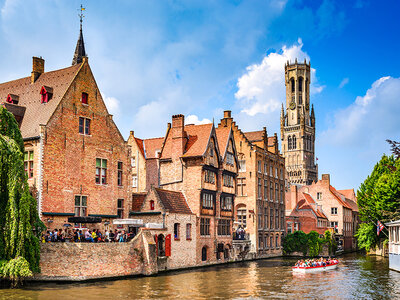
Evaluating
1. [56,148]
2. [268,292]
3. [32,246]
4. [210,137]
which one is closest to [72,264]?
[32,246]

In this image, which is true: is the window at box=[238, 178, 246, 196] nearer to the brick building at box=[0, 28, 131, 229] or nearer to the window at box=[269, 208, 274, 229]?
the window at box=[269, 208, 274, 229]

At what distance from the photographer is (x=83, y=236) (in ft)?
128

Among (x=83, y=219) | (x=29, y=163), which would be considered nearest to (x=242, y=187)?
(x=83, y=219)

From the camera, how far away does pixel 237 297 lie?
29562 millimetres

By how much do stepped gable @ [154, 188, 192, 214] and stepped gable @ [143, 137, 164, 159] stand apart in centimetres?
1162

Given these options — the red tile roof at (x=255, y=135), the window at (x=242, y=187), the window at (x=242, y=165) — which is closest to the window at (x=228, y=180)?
the window at (x=242, y=187)

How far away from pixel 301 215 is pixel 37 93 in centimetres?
4565

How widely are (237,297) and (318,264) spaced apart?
62.7ft

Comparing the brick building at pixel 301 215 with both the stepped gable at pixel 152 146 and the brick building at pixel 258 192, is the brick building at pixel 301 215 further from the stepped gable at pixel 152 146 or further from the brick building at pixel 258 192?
the stepped gable at pixel 152 146

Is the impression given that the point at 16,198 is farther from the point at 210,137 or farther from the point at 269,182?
the point at 269,182

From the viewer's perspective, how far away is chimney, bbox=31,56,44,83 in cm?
4569

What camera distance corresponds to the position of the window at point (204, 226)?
1940 inches

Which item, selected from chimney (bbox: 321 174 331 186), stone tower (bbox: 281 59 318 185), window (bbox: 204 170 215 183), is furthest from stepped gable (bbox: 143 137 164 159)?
stone tower (bbox: 281 59 318 185)

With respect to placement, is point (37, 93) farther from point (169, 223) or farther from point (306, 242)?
point (306, 242)
